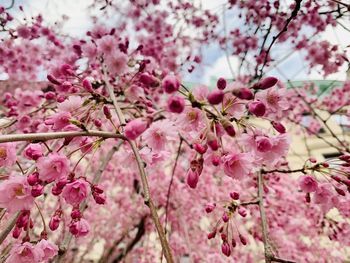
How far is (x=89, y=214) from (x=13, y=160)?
7.48 meters

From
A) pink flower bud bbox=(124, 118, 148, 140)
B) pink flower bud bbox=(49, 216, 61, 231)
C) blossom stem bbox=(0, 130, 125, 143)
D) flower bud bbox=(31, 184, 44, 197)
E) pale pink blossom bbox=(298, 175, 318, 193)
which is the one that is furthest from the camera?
pale pink blossom bbox=(298, 175, 318, 193)

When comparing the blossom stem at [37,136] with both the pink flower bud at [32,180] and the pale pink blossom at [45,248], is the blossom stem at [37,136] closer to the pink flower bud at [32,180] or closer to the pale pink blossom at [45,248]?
the pink flower bud at [32,180]

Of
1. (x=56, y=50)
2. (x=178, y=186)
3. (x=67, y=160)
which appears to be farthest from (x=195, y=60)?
(x=67, y=160)

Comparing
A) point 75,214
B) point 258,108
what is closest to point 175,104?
point 258,108

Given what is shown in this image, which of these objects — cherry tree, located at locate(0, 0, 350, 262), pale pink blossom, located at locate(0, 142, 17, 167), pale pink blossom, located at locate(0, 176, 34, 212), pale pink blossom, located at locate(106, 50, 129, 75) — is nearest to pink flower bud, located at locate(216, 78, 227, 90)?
cherry tree, located at locate(0, 0, 350, 262)

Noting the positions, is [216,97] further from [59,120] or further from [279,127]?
[59,120]

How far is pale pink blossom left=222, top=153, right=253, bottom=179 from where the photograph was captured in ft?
5.31

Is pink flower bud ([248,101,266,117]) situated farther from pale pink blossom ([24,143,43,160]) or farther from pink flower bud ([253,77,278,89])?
pale pink blossom ([24,143,43,160])

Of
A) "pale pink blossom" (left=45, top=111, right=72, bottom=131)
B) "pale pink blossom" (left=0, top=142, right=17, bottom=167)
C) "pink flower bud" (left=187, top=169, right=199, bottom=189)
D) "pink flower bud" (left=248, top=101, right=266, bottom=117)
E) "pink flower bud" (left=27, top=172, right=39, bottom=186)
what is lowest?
"pink flower bud" (left=27, top=172, right=39, bottom=186)

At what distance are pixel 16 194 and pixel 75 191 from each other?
25cm

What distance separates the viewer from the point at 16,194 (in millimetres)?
1453

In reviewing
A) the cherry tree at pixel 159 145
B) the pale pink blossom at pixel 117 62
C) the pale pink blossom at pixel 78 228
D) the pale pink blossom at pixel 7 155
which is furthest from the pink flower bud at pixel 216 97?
the pale pink blossom at pixel 117 62

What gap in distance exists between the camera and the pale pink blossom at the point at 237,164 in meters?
1.62

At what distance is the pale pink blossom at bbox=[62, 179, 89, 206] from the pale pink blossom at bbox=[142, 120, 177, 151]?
1.55 feet
